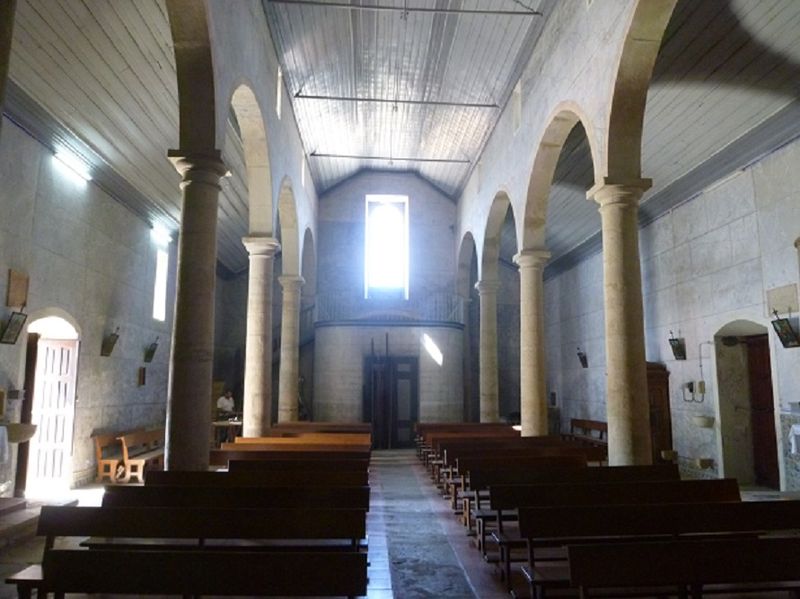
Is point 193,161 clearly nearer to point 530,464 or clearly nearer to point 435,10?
point 530,464

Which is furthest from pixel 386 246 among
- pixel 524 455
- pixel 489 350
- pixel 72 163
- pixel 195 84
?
pixel 195 84

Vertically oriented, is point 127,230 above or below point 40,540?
above

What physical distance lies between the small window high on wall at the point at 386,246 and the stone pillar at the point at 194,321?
46.6 ft

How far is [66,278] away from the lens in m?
10.3

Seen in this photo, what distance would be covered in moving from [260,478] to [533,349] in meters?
6.86

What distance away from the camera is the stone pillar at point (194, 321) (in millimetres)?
6676

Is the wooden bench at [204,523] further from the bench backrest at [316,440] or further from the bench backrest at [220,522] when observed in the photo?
the bench backrest at [316,440]

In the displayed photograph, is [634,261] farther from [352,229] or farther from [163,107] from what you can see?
[352,229]

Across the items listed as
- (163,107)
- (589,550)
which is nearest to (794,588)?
(589,550)

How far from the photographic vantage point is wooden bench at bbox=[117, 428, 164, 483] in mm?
11289

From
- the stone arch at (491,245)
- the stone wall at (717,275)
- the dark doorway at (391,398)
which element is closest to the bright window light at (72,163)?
the stone arch at (491,245)

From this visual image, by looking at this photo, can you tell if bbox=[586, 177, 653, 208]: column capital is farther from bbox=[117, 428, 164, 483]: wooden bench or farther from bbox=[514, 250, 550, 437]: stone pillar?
bbox=[117, 428, 164, 483]: wooden bench

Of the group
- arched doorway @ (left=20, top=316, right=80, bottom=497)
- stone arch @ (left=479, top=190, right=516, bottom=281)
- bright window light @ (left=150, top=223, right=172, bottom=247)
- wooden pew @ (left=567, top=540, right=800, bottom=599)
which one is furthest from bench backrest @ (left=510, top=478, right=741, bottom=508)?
bright window light @ (left=150, top=223, right=172, bottom=247)

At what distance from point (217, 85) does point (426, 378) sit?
42.1ft
